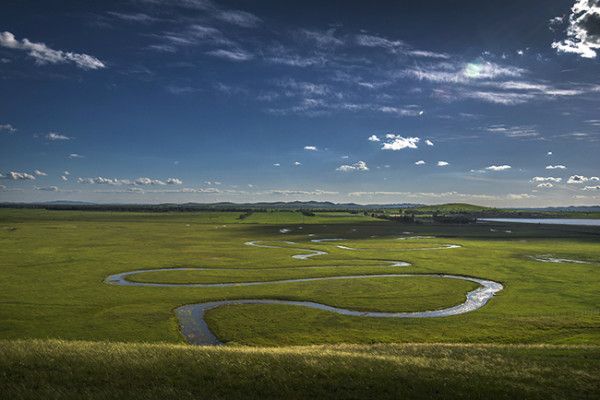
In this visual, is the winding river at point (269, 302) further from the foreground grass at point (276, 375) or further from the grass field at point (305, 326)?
the foreground grass at point (276, 375)

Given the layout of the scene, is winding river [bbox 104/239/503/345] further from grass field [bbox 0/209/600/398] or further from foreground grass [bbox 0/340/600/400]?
foreground grass [bbox 0/340/600/400]

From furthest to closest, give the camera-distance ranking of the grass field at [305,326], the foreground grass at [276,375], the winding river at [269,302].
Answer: the winding river at [269,302] < the grass field at [305,326] < the foreground grass at [276,375]

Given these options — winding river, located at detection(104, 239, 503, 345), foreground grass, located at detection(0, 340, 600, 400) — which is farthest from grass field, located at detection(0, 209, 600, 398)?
winding river, located at detection(104, 239, 503, 345)

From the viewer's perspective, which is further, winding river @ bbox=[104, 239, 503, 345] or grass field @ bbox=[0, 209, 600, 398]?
winding river @ bbox=[104, 239, 503, 345]

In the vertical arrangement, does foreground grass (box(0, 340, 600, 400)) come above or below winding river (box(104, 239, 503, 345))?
above

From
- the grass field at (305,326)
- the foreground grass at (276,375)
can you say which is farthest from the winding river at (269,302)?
the foreground grass at (276,375)

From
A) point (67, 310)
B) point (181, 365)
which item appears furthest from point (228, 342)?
point (67, 310)

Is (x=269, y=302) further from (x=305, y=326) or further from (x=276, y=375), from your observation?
(x=276, y=375)

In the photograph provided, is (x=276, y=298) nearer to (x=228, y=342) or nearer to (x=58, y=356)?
(x=228, y=342)
